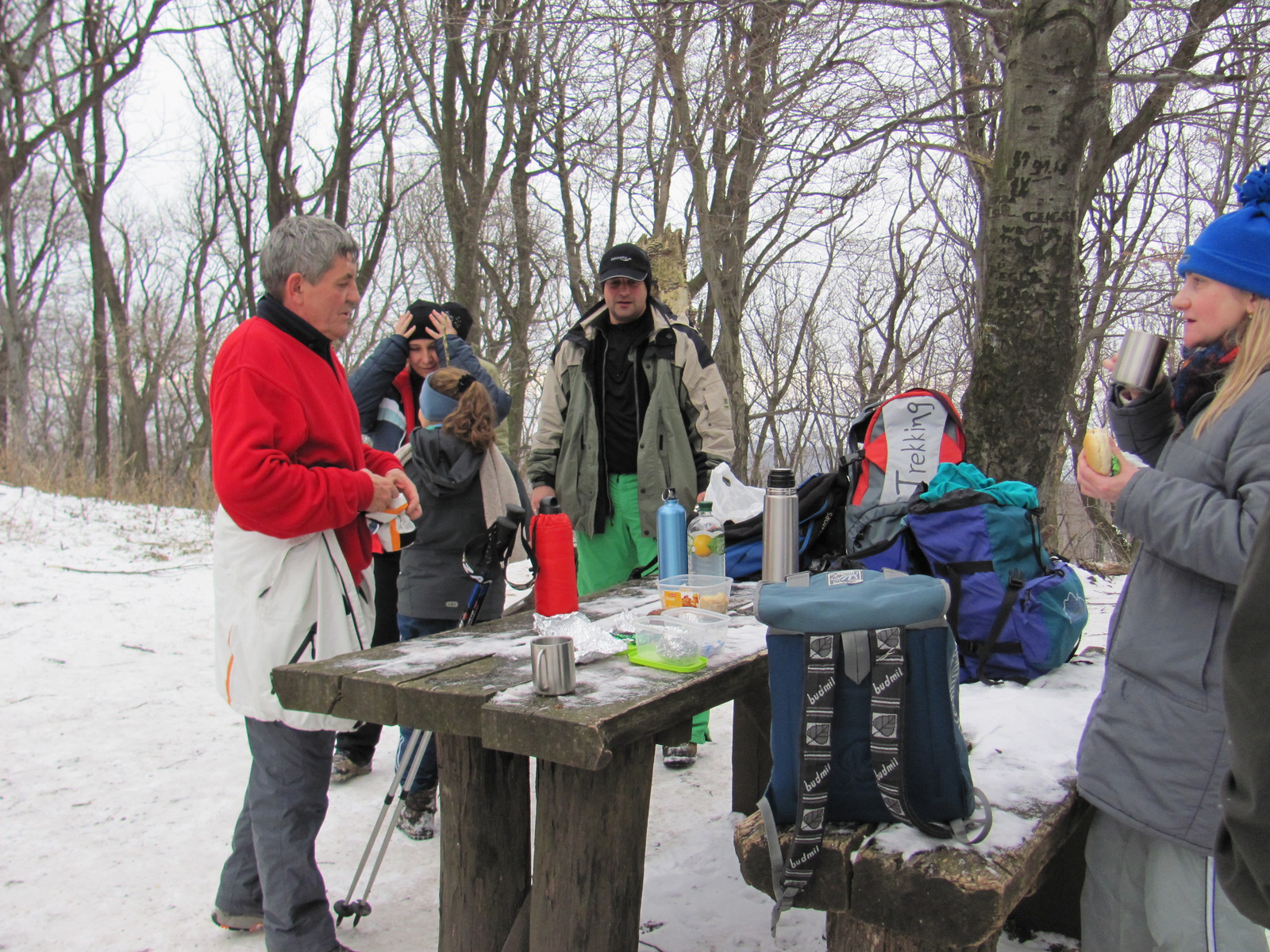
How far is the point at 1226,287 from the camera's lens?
1.76 metres

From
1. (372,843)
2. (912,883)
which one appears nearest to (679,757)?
(372,843)

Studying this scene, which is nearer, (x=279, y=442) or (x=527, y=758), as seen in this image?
(x=527, y=758)

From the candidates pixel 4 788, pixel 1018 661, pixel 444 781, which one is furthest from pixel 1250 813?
pixel 4 788

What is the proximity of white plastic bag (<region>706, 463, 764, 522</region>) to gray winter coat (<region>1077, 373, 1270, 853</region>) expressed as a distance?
1909 millimetres

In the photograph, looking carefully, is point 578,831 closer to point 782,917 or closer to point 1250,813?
point 782,917

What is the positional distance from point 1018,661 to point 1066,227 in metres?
2.82

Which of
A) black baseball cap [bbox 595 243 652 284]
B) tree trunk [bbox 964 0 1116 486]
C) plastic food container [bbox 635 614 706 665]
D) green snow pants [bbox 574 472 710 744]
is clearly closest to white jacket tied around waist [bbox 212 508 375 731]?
plastic food container [bbox 635 614 706 665]

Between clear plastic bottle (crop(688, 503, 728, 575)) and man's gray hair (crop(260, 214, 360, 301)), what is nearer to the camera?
man's gray hair (crop(260, 214, 360, 301))

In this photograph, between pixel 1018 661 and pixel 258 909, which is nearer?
pixel 258 909

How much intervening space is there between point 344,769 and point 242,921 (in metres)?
1.15

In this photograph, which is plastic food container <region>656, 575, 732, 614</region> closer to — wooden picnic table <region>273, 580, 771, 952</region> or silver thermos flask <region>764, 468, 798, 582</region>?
wooden picnic table <region>273, 580, 771, 952</region>

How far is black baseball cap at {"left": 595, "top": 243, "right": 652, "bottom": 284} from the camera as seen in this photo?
383 centimetres

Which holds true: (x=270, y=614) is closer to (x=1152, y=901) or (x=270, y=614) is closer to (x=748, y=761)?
(x=748, y=761)

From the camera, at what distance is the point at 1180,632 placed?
1.70m
